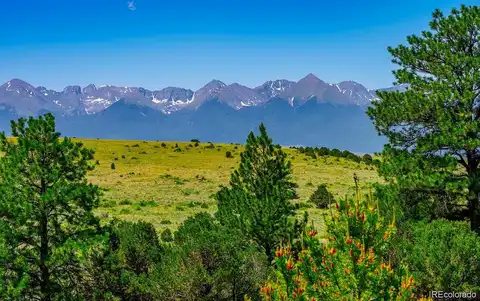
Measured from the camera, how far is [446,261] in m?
14.7

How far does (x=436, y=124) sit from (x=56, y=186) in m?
15.2

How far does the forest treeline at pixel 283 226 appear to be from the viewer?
27.3ft

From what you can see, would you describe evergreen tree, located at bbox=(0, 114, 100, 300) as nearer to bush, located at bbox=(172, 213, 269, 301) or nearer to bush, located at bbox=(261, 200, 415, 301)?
bush, located at bbox=(172, 213, 269, 301)

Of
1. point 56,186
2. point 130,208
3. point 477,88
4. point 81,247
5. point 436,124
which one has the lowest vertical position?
point 130,208

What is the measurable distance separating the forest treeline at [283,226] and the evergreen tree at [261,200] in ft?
0.18

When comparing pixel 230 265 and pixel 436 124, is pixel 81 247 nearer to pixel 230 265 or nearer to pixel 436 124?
pixel 230 265

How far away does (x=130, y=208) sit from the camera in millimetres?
43969

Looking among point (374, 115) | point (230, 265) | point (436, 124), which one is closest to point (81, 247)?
point (230, 265)

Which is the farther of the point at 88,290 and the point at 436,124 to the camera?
the point at 436,124

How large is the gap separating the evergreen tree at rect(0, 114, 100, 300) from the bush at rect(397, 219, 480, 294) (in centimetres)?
1084

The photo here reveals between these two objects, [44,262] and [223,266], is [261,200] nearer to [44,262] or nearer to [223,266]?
[223,266]

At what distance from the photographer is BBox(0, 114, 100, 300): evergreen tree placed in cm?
1249

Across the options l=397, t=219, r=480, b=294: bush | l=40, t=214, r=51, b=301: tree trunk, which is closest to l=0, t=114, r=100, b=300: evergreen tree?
l=40, t=214, r=51, b=301: tree trunk

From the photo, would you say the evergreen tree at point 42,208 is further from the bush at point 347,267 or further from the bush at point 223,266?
the bush at point 347,267
